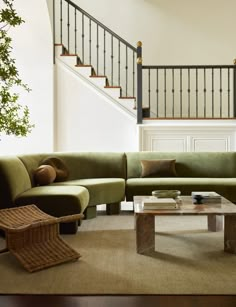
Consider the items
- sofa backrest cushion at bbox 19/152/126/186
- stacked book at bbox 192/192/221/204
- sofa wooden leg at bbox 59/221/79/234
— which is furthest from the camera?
sofa backrest cushion at bbox 19/152/126/186

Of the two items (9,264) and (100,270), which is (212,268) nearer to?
(100,270)

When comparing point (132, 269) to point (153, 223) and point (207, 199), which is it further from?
point (207, 199)

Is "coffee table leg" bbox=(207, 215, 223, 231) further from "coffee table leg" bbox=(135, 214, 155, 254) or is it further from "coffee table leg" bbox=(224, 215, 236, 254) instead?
"coffee table leg" bbox=(135, 214, 155, 254)

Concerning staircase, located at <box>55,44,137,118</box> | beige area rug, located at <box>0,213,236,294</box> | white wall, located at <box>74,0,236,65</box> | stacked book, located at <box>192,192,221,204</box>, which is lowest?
beige area rug, located at <box>0,213,236,294</box>

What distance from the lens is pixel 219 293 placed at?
2.60m

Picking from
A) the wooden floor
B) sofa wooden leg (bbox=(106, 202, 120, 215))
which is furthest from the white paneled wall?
the wooden floor

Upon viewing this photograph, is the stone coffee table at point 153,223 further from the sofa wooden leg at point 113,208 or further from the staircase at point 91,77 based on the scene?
the staircase at point 91,77

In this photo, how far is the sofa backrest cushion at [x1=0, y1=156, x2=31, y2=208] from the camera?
14.3ft

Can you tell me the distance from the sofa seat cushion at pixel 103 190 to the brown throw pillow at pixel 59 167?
119mm

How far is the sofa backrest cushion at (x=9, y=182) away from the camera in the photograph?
4.36 meters

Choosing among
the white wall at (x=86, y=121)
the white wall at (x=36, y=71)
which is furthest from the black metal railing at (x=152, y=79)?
the white wall at (x=36, y=71)

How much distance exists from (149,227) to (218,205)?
0.73 meters

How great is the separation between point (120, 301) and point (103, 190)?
287cm

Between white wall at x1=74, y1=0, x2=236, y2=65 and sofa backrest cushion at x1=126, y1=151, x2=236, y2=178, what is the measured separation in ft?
11.3
